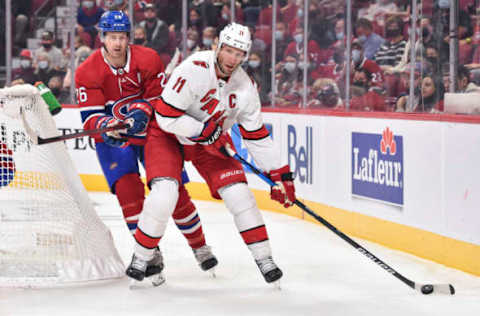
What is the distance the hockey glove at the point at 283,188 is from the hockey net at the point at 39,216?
872mm

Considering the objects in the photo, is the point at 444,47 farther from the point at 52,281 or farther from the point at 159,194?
the point at 52,281

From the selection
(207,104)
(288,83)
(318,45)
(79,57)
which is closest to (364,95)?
(318,45)

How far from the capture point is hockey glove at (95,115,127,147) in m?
3.91

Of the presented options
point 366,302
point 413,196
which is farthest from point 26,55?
point 366,302

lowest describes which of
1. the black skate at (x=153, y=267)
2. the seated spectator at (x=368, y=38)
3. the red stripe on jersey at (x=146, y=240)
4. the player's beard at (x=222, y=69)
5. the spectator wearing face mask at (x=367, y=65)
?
the black skate at (x=153, y=267)

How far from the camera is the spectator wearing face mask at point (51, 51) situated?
8.97 metres

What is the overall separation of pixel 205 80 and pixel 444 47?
156cm

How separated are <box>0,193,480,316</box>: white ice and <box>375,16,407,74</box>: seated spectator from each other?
112 cm

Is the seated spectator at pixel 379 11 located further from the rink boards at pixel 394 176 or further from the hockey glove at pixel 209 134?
the hockey glove at pixel 209 134

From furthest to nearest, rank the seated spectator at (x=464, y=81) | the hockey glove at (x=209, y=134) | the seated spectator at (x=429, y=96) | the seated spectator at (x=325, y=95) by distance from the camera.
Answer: the seated spectator at (x=325, y=95) < the seated spectator at (x=429, y=96) < the seated spectator at (x=464, y=81) < the hockey glove at (x=209, y=134)

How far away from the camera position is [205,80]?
12.3 feet

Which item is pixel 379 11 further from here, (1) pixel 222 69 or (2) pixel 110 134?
(2) pixel 110 134

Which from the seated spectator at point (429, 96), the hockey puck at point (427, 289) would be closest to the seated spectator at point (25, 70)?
the seated spectator at point (429, 96)

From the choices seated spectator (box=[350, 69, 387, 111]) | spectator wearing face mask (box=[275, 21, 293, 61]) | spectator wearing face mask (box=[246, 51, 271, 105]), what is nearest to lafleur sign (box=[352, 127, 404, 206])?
seated spectator (box=[350, 69, 387, 111])
